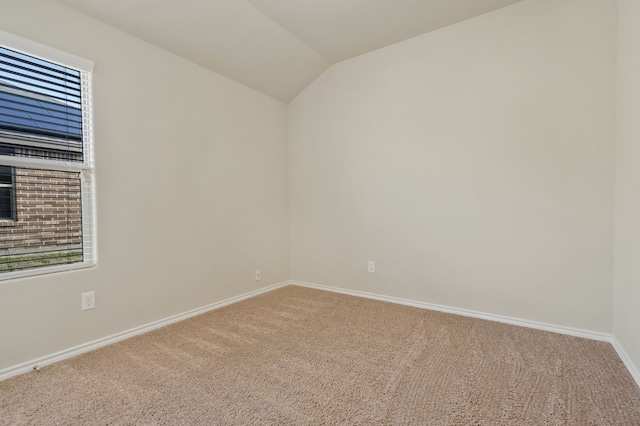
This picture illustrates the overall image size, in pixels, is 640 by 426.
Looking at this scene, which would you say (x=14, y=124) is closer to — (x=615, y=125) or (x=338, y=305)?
(x=338, y=305)

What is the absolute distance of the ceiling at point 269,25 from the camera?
2227mm

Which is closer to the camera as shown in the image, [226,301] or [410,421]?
[410,421]

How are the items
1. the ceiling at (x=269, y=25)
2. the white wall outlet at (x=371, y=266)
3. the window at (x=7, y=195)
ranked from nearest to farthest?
1. the window at (x=7, y=195)
2. the ceiling at (x=269, y=25)
3. the white wall outlet at (x=371, y=266)

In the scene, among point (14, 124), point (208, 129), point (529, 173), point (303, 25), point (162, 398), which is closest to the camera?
point (162, 398)

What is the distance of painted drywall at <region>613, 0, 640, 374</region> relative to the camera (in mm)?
1764

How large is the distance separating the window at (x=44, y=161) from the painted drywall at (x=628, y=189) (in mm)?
3411

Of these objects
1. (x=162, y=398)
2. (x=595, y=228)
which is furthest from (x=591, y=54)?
(x=162, y=398)

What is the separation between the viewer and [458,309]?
109 inches

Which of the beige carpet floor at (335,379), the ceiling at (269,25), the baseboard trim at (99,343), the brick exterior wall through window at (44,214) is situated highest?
the ceiling at (269,25)

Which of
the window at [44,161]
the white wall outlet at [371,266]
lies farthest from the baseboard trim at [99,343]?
the white wall outlet at [371,266]

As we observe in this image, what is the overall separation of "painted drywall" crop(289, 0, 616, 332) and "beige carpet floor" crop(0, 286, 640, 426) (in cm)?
46

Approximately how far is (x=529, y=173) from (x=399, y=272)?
1.41 metres

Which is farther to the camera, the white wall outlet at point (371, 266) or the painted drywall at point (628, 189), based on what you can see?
the white wall outlet at point (371, 266)

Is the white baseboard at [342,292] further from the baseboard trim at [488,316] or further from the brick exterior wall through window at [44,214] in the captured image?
the brick exterior wall through window at [44,214]
